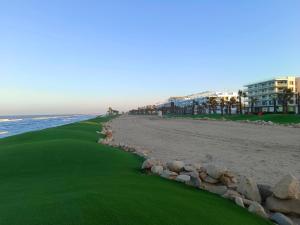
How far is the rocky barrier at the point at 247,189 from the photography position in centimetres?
707

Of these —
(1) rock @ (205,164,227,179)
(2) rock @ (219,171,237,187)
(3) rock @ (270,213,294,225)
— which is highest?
(1) rock @ (205,164,227,179)

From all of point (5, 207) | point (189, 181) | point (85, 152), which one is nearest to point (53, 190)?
point (5, 207)

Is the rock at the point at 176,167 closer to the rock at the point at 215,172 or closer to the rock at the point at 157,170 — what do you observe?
the rock at the point at 157,170

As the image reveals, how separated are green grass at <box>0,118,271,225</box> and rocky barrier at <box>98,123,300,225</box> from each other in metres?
0.31

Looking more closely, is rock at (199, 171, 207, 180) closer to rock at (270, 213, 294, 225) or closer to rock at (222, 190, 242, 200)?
rock at (222, 190, 242, 200)

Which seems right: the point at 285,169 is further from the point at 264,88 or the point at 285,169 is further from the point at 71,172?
the point at 264,88

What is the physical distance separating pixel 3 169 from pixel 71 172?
6.79 feet

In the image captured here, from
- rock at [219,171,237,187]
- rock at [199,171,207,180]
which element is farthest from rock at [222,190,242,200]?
rock at [199,171,207,180]

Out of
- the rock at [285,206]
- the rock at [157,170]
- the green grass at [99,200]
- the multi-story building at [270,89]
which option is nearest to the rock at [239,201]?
the green grass at [99,200]

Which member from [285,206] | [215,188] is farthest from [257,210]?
[215,188]

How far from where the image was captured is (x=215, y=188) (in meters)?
8.07

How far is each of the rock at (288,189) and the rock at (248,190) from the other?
0.38 metres

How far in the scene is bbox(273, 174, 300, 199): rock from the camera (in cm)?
725

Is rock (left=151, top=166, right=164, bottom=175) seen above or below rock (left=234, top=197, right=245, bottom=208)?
above
